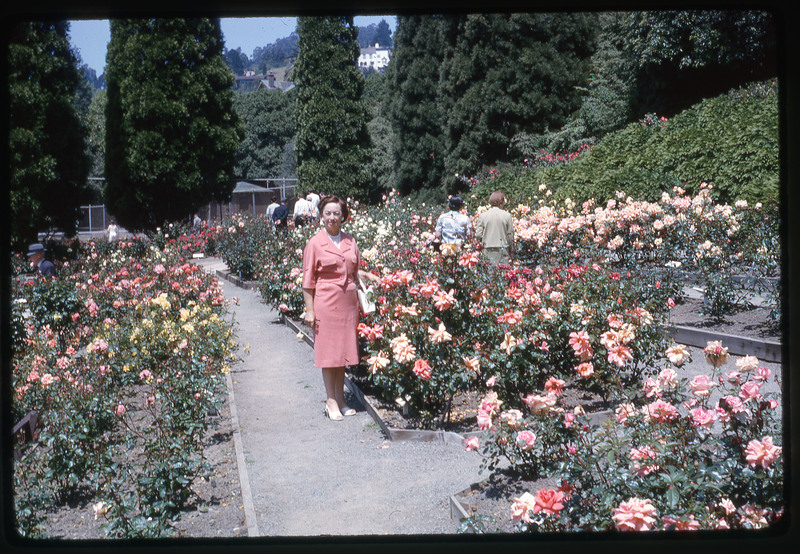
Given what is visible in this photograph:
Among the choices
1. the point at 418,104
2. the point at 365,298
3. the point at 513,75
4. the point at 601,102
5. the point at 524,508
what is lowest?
the point at 524,508

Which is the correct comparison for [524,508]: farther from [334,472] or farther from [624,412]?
[334,472]

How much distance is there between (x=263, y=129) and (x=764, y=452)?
5845 cm

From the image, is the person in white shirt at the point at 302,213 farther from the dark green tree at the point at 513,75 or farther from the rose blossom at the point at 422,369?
the dark green tree at the point at 513,75

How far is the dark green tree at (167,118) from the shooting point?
17609mm

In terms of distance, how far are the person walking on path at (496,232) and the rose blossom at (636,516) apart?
519cm

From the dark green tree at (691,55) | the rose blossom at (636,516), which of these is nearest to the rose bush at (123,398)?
the rose blossom at (636,516)

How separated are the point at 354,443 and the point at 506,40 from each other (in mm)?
19351

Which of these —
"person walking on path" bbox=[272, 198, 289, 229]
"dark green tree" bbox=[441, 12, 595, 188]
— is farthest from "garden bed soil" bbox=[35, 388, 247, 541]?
"dark green tree" bbox=[441, 12, 595, 188]

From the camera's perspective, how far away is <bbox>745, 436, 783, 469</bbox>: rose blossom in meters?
2.39

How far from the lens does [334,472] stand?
4238mm

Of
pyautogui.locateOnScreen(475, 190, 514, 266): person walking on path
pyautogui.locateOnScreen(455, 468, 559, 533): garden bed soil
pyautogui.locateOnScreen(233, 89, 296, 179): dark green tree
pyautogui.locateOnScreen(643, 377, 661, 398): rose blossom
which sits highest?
pyautogui.locateOnScreen(233, 89, 296, 179): dark green tree

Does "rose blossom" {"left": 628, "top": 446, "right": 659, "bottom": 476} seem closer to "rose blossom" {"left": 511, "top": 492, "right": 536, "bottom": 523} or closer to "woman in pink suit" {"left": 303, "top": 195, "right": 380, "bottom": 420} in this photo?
"rose blossom" {"left": 511, "top": 492, "right": 536, "bottom": 523}

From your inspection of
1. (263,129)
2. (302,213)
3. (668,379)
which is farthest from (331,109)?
(263,129)

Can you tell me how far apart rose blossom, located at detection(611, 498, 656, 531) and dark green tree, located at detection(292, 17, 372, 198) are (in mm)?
28050
